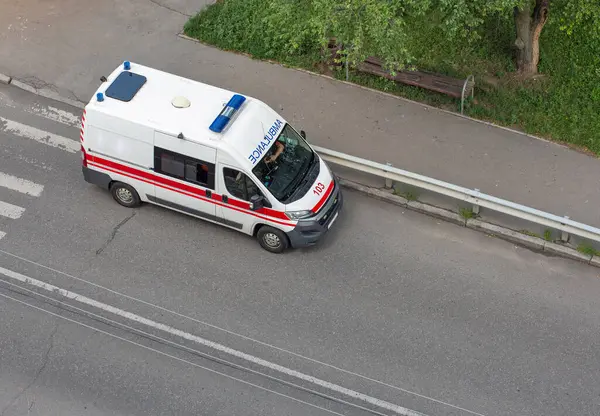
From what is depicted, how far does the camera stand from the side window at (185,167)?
44.7 ft

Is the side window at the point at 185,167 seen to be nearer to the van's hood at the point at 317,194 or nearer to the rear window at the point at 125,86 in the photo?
the rear window at the point at 125,86

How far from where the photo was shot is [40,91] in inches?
663

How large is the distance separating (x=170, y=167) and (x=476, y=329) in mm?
5655

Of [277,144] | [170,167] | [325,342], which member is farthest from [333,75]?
[325,342]

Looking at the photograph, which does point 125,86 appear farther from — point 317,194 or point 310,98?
point 310,98

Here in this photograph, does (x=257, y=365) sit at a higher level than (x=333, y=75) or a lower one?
lower

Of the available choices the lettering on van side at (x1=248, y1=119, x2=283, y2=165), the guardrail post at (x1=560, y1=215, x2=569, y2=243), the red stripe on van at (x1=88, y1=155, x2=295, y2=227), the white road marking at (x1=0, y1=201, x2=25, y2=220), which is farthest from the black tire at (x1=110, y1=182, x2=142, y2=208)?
the guardrail post at (x1=560, y1=215, x2=569, y2=243)

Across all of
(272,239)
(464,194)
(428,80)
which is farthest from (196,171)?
(428,80)

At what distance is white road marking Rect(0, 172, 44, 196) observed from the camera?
49.4ft

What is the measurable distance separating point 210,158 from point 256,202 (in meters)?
1.03

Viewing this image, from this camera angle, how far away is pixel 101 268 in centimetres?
1393

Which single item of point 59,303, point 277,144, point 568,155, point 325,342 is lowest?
point 59,303

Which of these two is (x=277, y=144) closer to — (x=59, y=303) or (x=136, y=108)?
(x=136, y=108)

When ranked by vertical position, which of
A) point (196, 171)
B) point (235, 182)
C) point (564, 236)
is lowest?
point (196, 171)
